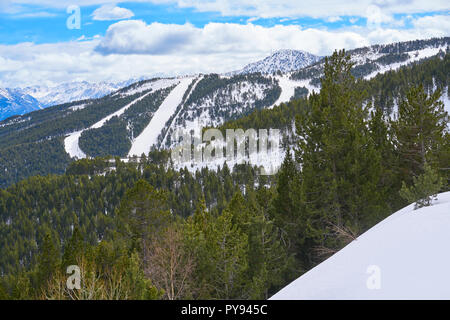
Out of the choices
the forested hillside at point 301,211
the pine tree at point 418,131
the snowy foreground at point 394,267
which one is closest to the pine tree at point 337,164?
the forested hillside at point 301,211

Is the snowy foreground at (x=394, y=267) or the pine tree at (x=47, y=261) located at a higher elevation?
the snowy foreground at (x=394, y=267)

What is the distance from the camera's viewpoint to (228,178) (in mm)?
117000

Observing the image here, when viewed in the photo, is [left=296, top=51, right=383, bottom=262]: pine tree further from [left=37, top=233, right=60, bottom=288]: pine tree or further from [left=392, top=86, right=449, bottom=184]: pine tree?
[left=37, top=233, right=60, bottom=288]: pine tree

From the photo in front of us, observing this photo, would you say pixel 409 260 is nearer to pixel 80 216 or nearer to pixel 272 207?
pixel 272 207

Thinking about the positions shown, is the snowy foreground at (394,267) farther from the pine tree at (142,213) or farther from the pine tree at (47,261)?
the pine tree at (47,261)

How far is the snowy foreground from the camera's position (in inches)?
299

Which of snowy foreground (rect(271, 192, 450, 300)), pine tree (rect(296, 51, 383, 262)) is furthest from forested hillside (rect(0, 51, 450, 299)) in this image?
snowy foreground (rect(271, 192, 450, 300))

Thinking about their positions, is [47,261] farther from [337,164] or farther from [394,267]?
[394,267]

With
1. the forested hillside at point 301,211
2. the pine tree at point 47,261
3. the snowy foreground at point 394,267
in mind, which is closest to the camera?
the snowy foreground at point 394,267

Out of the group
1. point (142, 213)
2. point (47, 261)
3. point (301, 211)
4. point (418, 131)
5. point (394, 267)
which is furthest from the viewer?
point (47, 261)

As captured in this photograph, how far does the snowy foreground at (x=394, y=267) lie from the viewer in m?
7.58

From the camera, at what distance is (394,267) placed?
8.73 metres

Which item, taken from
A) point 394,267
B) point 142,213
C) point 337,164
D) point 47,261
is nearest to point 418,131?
point 337,164
